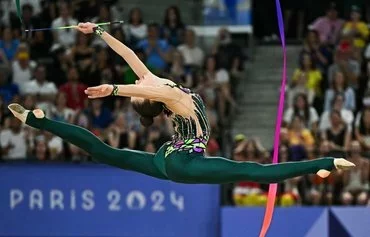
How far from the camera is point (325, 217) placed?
12492 mm

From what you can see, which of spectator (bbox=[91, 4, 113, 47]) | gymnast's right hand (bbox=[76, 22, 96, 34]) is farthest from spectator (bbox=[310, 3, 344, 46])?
gymnast's right hand (bbox=[76, 22, 96, 34])

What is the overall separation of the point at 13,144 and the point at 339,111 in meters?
3.88

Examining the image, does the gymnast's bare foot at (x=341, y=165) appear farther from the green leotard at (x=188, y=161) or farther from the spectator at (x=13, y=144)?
the spectator at (x=13, y=144)

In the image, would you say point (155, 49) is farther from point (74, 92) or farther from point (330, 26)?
point (330, 26)

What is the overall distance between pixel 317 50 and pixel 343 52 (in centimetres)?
36

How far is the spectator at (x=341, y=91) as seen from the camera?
14.6m

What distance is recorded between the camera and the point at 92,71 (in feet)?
50.1

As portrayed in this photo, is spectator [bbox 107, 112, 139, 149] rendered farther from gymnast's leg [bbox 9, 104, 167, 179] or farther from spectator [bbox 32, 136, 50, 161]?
gymnast's leg [bbox 9, 104, 167, 179]

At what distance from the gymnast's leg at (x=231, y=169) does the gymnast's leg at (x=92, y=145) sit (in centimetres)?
29

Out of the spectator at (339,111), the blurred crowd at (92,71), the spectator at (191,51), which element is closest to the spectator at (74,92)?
the blurred crowd at (92,71)

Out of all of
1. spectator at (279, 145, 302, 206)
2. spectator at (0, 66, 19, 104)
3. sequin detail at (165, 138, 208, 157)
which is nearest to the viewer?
sequin detail at (165, 138, 208, 157)

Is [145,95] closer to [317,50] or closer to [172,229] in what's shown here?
[172,229]

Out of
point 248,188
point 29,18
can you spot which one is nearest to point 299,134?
point 248,188

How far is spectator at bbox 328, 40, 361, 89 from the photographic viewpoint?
1509 cm
